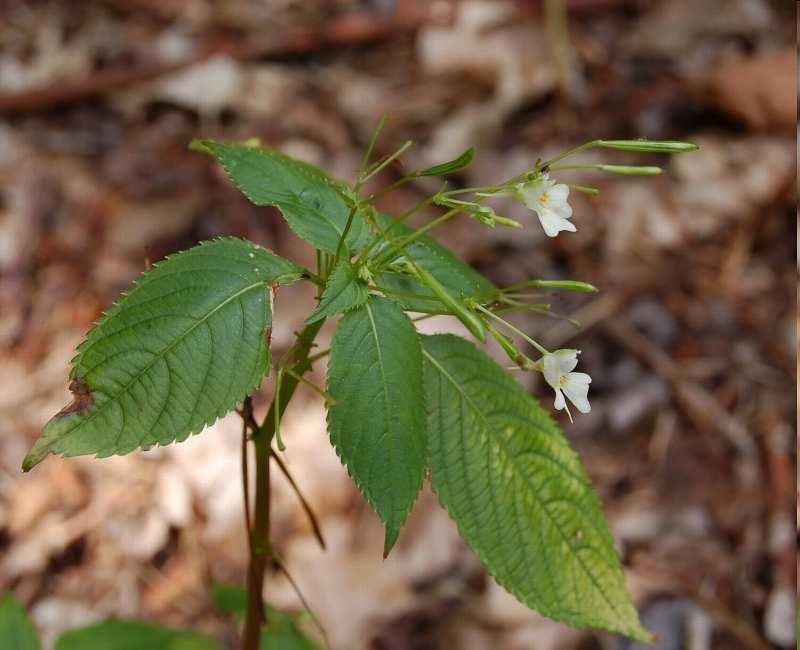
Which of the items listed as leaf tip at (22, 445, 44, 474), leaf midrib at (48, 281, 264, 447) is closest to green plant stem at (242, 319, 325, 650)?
leaf midrib at (48, 281, 264, 447)

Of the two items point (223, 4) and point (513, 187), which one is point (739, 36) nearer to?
point (223, 4)

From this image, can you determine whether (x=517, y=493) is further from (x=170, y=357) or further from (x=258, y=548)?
(x=170, y=357)

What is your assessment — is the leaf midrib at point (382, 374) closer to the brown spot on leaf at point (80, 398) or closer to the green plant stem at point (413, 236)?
the green plant stem at point (413, 236)

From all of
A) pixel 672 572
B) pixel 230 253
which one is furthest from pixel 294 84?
pixel 230 253

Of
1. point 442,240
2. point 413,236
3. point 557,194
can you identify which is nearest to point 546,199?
point 557,194

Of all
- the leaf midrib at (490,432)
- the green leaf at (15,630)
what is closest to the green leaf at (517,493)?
the leaf midrib at (490,432)

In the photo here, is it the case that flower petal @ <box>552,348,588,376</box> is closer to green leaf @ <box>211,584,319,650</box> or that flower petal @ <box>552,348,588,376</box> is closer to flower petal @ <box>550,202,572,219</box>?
flower petal @ <box>550,202,572,219</box>
